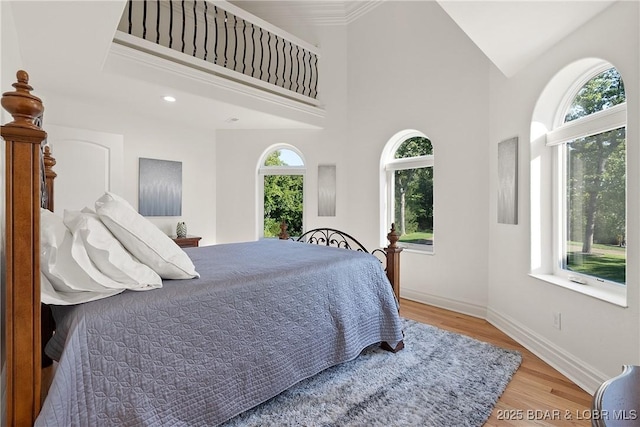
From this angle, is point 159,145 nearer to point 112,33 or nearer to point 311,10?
point 112,33

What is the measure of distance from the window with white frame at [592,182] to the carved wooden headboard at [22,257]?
299 centimetres

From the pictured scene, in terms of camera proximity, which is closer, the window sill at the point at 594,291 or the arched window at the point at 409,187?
the window sill at the point at 594,291

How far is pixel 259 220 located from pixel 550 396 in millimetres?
3928

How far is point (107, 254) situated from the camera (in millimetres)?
1305

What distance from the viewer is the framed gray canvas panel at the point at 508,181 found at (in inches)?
109

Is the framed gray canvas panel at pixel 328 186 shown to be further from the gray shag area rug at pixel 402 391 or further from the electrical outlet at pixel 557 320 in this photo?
the electrical outlet at pixel 557 320

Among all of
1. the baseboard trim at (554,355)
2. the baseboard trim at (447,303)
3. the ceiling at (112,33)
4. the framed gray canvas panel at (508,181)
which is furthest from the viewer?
the baseboard trim at (447,303)

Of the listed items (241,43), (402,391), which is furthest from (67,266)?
→ (241,43)

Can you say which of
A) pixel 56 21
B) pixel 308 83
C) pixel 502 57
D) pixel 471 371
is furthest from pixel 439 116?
pixel 56 21

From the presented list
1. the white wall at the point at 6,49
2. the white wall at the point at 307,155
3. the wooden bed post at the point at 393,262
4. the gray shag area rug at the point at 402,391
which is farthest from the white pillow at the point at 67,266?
the white wall at the point at 307,155

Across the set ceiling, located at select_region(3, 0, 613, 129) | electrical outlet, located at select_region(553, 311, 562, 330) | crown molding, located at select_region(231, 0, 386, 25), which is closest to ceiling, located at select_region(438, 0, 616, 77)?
ceiling, located at select_region(3, 0, 613, 129)

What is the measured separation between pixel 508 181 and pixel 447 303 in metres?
1.52

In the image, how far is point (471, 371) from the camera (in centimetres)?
213

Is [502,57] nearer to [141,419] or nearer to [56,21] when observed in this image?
[56,21]
